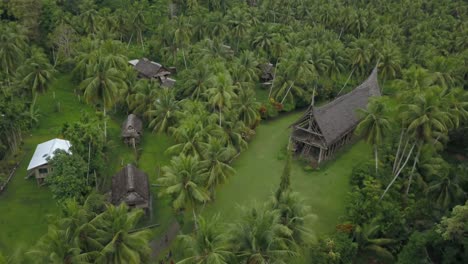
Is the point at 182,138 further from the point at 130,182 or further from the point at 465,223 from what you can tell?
the point at 465,223

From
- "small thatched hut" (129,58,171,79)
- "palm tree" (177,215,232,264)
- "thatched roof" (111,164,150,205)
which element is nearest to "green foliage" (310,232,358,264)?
"palm tree" (177,215,232,264)

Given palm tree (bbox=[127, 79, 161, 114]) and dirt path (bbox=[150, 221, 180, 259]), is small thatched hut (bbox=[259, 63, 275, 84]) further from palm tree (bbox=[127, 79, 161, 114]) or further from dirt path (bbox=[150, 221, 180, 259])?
dirt path (bbox=[150, 221, 180, 259])

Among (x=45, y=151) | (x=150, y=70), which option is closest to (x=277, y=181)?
(x=45, y=151)

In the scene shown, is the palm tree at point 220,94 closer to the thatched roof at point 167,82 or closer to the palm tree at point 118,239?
the thatched roof at point 167,82

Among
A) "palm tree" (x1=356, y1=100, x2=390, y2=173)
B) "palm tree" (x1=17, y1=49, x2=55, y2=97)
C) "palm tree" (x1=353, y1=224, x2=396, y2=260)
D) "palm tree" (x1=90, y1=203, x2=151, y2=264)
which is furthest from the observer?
Answer: "palm tree" (x1=17, y1=49, x2=55, y2=97)

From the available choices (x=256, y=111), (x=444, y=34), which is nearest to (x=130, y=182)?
(x=256, y=111)

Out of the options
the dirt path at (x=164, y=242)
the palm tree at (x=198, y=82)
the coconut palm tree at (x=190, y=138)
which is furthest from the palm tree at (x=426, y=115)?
the palm tree at (x=198, y=82)
